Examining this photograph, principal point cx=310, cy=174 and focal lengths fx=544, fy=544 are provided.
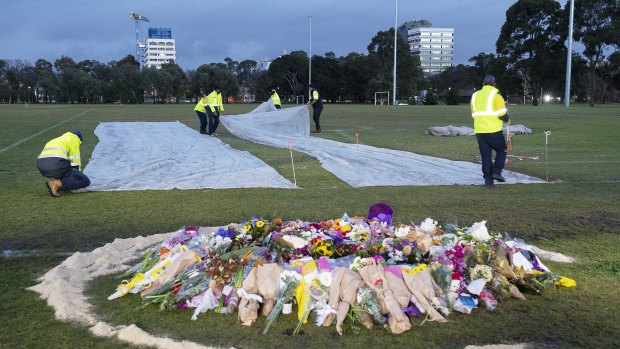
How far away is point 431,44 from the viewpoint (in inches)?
5330

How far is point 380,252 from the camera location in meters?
5.27

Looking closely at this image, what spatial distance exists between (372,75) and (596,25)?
35.7 m

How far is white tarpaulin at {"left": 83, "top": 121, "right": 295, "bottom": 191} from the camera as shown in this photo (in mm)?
10875

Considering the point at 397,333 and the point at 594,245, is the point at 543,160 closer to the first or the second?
the point at 594,245

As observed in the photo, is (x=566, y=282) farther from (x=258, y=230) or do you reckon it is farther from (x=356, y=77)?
(x=356, y=77)

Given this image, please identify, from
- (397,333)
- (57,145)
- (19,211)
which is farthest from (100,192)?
(397,333)

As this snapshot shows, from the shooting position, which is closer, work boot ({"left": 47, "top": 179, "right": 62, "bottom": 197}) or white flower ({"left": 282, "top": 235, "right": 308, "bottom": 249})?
white flower ({"left": 282, "top": 235, "right": 308, "bottom": 249})

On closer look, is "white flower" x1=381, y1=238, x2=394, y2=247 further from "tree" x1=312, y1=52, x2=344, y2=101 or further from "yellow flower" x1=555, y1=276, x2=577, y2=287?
"tree" x1=312, y1=52, x2=344, y2=101

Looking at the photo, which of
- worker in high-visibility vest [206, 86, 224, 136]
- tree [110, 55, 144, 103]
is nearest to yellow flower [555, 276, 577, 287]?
worker in high-visibility vest [206, 86, 224, 136]

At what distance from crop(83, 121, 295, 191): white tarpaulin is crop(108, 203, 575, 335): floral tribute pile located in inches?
206

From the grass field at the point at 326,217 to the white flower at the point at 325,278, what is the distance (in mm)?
446

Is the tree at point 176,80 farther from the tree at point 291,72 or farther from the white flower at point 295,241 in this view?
the white flower at point 295,241

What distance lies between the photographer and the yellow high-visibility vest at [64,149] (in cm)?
975

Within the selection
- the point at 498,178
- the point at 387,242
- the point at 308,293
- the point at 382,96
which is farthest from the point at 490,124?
the point at 382,96
